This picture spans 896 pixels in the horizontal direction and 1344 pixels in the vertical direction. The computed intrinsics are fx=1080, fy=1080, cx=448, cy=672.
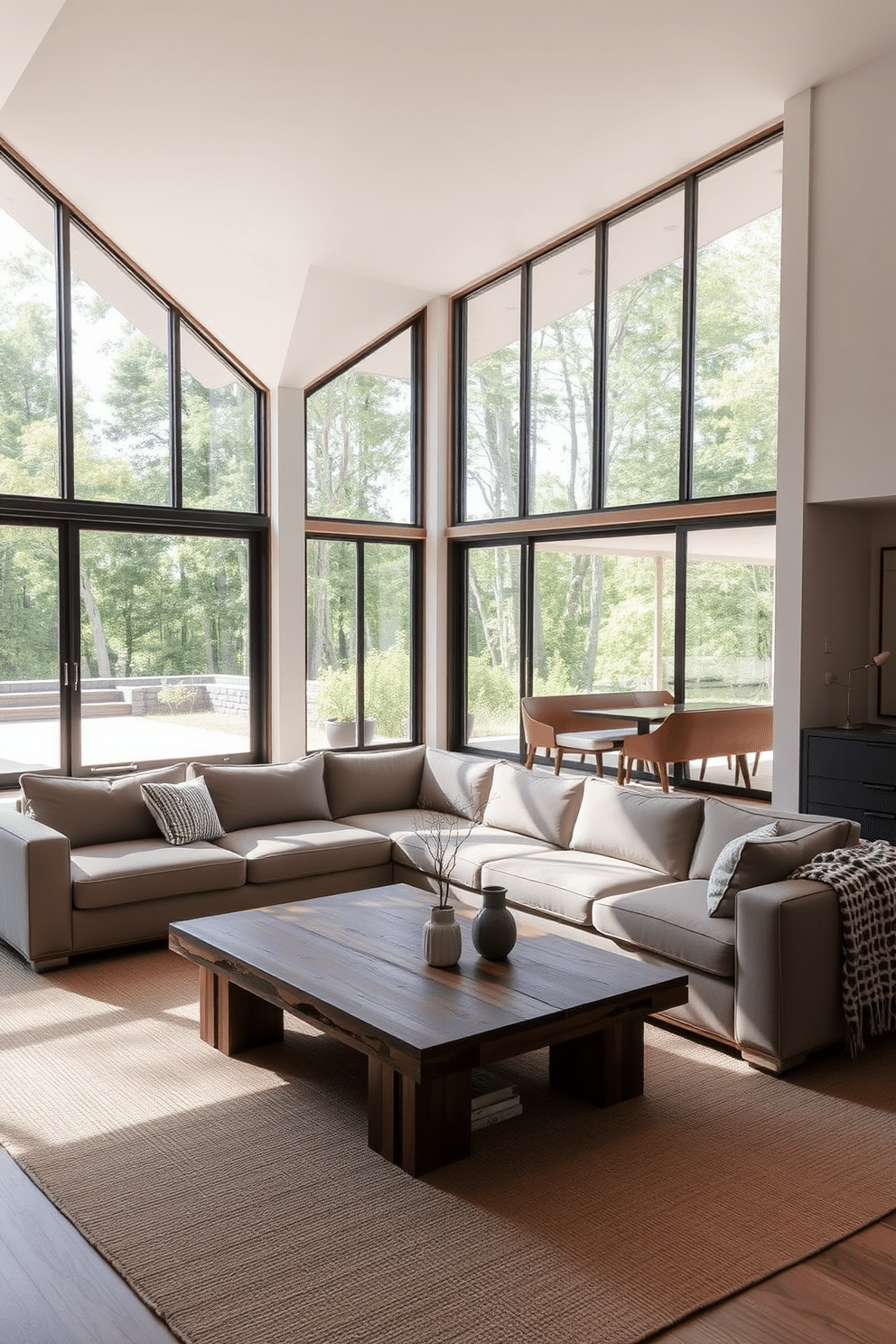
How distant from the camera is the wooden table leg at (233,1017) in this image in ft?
12.4

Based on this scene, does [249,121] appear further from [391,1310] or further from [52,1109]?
[391,1310]

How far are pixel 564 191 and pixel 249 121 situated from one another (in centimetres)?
227

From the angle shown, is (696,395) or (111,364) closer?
(696,395)

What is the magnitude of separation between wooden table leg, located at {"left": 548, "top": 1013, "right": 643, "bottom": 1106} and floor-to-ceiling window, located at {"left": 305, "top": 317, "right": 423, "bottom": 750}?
5.57m

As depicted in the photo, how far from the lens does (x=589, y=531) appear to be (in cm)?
809

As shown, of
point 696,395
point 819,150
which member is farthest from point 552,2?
point 696,395

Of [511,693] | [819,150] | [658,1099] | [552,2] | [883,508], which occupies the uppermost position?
[552,2]

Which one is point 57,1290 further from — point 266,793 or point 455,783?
point 455,783

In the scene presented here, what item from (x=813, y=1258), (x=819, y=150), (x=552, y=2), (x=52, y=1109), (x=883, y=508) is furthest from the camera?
(x=883, y=508)

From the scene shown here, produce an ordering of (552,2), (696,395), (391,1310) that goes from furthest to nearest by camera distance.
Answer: (696,395), (552,2), (391,1310)

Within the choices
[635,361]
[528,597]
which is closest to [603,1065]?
[635,361]

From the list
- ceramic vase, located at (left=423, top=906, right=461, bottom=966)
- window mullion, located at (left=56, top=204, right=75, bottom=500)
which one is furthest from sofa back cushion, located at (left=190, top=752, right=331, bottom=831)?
window mullion, located at (left=56, top=204, right=75, bottom=500)

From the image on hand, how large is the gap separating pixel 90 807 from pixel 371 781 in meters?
1.66

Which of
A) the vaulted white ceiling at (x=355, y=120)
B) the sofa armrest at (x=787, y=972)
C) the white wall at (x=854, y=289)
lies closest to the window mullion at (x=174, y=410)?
the vaulted white ceiling at (x=355, y=120)
